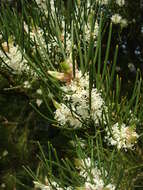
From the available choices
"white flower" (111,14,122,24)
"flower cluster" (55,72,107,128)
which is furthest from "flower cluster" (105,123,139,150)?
"white flower" (111,14,122,24)

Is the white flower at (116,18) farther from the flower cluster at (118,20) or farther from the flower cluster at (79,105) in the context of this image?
the flower cluster at (79,105)

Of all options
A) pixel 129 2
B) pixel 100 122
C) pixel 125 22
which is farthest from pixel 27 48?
pixel 129 2

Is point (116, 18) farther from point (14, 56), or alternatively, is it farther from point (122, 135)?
point (122, 135)

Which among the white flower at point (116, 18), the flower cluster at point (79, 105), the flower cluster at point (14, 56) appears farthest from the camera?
the white flower at point (116, 18)

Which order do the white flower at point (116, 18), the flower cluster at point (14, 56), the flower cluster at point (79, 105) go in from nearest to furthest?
the flower cluster at point (79, 105) < the flower cluster at point (14, 56) < the white flower at point (116, 18)

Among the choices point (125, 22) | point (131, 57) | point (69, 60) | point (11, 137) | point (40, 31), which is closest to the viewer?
point (69, 60)

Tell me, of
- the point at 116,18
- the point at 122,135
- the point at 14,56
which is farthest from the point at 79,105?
the point at 116,18

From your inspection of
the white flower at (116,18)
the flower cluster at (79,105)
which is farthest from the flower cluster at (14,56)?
the white flower at (116,18)

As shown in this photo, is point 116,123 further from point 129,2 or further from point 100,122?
point 129,2
